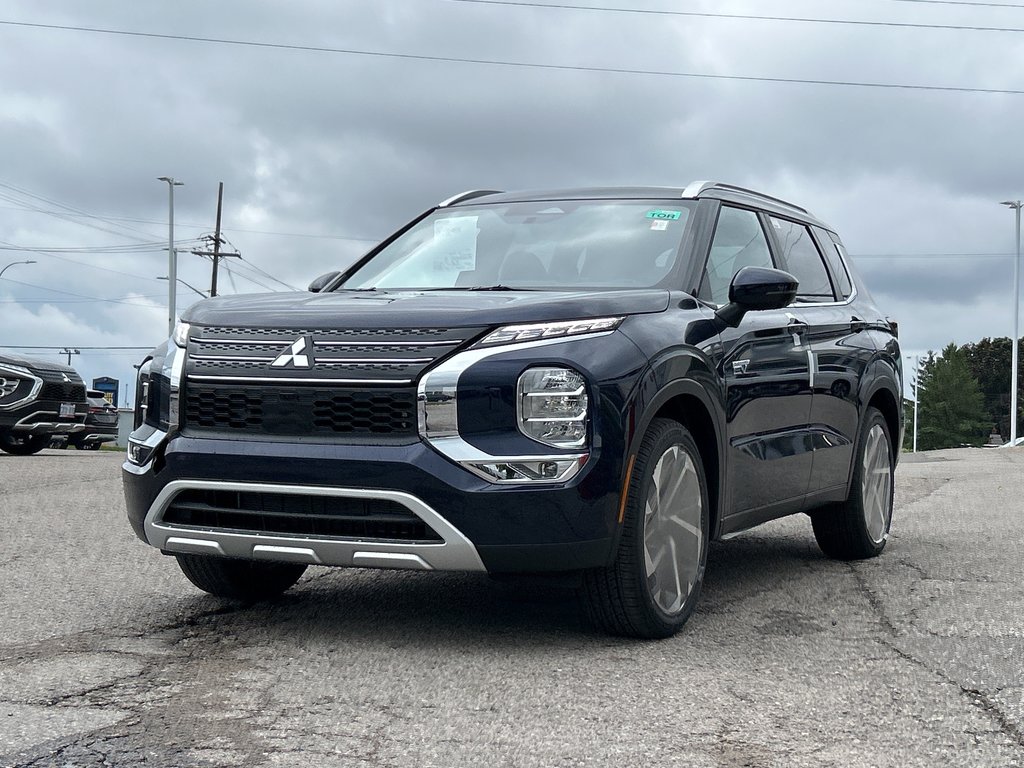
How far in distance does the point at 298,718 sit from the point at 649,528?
152cm

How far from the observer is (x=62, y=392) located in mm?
17797

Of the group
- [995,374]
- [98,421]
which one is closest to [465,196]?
[98,421]

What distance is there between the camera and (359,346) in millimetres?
4434

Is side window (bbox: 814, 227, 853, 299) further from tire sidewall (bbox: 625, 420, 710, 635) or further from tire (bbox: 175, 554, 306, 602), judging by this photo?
tire (bbox: 175, 554, 306, 602)

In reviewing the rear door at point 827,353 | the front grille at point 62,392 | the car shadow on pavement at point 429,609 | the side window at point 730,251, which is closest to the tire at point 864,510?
the rear door at point 827,353

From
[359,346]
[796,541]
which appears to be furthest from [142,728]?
[796,541]

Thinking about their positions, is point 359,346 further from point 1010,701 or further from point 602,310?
point 1010,701

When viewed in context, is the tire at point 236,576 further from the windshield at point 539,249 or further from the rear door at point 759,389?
the rear door at point 759,389

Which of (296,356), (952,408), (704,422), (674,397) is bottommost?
(952,408)

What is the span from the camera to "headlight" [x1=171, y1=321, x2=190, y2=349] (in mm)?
4793

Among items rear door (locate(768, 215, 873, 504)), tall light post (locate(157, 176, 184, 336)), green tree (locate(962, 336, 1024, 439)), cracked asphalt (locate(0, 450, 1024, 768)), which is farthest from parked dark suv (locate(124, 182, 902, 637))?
green tree (locate(962, 336, 1024, 439))

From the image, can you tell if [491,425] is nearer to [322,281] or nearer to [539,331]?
[539,331]

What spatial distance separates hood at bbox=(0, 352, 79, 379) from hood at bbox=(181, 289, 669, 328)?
43.3ft

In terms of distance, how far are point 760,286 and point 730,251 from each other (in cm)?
68
